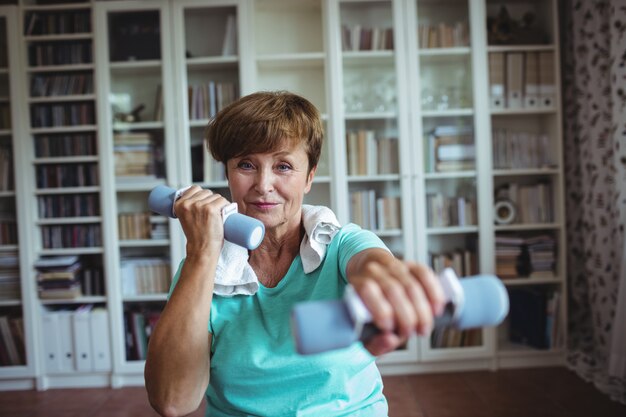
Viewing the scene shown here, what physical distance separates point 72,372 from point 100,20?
2.23 m

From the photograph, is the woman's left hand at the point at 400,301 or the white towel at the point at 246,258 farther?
the white towel at the point at 246,258

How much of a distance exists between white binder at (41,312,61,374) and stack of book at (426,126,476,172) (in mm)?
2590

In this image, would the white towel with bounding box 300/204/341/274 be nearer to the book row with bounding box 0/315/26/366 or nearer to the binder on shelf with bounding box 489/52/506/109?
the binder on shelf with bounding box 489/52/506/109

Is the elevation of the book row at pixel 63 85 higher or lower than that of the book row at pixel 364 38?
lower

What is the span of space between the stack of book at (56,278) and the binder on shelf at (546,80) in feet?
10.4

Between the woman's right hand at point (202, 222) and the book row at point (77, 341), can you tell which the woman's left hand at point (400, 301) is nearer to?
the woman's right hand at point (202, 222)

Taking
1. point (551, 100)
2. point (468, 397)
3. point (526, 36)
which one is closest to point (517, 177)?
point (551, 100)

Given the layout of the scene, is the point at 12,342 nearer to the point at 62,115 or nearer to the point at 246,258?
the point at 62,115

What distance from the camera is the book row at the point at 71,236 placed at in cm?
295

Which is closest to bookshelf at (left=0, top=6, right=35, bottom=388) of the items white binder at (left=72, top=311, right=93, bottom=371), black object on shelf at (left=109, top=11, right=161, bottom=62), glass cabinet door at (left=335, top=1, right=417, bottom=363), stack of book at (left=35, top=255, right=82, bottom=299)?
stack of book at (left=35, top=255, right=82, bottom=299)

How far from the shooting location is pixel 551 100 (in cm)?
288

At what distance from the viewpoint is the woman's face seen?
1029mm

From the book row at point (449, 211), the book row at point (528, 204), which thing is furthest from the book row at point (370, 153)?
the book row at point (528, 204)

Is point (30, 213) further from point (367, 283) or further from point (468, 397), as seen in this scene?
point (367, 283)
